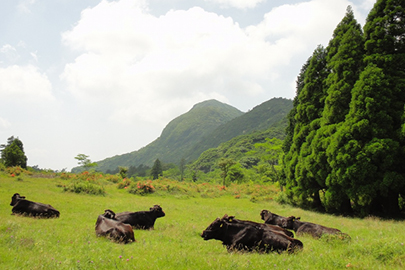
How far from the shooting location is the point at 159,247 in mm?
7668

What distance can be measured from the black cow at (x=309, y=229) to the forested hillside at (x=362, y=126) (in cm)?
678

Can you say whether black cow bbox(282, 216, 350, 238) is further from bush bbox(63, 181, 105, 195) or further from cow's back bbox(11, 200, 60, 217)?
bush bbox(63, 181, 105, 195)

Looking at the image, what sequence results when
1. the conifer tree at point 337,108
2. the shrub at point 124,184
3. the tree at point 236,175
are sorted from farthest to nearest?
1. the tree at point 236,175
2. the shrub at point 124,184
3. the conifer tree at point 337,108

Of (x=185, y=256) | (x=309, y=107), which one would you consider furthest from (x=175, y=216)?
(x=309, y=107)

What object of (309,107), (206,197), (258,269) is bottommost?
(206,197)

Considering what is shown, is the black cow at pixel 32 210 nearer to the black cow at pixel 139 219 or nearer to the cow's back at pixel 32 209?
the cow's back at pixel 32 209

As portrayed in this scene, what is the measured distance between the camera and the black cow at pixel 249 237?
7.68 metres

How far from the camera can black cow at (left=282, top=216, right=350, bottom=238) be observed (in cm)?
983

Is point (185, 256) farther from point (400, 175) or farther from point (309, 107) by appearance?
point (309, 107)

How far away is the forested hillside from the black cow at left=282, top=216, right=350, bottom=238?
22.2 feet

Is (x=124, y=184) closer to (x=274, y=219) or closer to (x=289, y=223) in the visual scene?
(x=274, y=219)

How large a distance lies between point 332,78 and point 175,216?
16.1 m

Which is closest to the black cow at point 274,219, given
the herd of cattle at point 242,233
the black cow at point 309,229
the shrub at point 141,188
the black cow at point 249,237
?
the black cow at point 309,229

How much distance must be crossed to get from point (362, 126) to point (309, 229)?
9.09 meters
